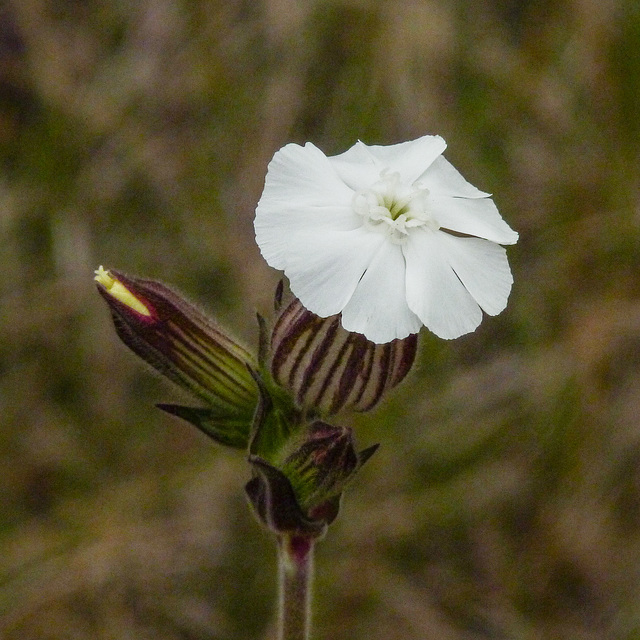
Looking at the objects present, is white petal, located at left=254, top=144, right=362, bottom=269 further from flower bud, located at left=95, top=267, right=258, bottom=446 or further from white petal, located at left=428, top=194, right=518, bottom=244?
flower bud, located at left=95, top=267, right=258, bottom=446

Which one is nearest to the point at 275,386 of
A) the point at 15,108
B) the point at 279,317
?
the point at 279,317

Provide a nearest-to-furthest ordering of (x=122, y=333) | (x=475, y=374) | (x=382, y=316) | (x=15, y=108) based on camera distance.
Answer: (x=382, y=316)
(x=122, y=333)
(x=475, y=374)
(x=15, y=108)

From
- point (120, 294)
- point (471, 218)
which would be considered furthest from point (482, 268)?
point (120, 294)

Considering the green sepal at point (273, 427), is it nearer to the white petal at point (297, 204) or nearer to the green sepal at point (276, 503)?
the green sepal at point (276, 503)

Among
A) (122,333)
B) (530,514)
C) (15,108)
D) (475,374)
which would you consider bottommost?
(122,333)

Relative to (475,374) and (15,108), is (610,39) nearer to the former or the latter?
(475,374)

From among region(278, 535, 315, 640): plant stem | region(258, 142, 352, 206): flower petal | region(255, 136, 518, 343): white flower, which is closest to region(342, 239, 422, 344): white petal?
region(255, 136, 518, 343): white flower

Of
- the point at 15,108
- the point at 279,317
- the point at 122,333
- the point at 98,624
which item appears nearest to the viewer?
the point at 279,317

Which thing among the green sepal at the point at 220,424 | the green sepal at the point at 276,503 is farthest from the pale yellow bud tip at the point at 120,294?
the green sepal at the point at 276,503
